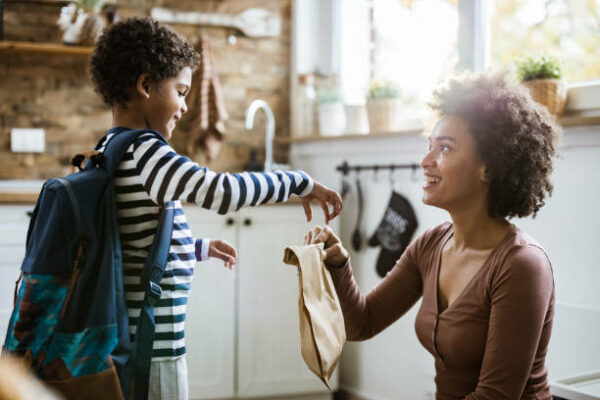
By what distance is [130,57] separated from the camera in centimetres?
134

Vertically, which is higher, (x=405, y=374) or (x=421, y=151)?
(x=421, y=151)

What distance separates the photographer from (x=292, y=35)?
346 centimetres

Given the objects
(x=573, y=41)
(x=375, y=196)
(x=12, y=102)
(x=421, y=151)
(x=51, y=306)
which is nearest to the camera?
(x=51, y=306)

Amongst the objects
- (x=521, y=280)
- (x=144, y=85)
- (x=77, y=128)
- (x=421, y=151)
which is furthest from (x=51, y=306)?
(x=77, y=128)

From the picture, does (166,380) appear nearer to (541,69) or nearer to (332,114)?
(541,69)

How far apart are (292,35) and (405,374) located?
1810mm

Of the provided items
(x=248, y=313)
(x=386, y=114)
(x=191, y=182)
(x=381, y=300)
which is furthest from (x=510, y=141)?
(x=248, y=313)

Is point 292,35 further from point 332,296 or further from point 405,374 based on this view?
point 332,296

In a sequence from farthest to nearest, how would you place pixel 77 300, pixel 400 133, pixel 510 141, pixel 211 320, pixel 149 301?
pixel 211 320 → pixel 400 133 → pixel 510 141 → pixel 149 301 → pixel 77 300

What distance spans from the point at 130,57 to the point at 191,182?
1.06 ft

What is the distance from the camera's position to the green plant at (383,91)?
2770 millimetres

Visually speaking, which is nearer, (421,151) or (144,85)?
(144,85)

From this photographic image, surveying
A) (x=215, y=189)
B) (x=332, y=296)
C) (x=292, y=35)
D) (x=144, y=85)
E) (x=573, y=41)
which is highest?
(x=292, y=35)

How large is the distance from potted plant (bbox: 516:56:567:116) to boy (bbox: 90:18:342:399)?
89 cm
